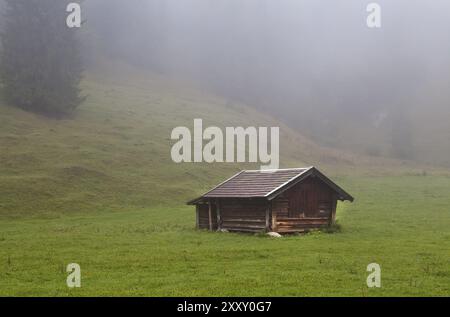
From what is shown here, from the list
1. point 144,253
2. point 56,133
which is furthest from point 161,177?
point 144,253

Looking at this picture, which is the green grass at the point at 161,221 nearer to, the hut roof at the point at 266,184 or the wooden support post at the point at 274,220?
the wooden support post at the point at 274,220

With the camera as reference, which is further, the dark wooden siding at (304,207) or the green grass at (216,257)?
the dark wooden siding at (304,207)

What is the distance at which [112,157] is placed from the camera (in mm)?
61312

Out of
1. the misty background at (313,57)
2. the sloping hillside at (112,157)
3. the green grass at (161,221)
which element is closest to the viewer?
the green grass at (161,221)

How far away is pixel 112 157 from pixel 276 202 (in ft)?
110

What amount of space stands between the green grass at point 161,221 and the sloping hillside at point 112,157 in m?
0.20

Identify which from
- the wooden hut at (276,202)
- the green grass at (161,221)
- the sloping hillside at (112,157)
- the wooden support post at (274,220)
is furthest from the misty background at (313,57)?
the wooden support post at (274,220)

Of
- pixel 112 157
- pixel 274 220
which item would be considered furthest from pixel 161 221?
pixel 112 157

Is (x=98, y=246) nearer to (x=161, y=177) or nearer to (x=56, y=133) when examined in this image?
(x=161, y=177)

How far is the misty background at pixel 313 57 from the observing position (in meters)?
121

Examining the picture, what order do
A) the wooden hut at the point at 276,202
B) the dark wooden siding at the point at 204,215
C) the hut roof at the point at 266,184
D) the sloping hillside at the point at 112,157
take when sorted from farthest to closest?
1. the sloping hillside at the point at 112,157
2. the dark wooden siding at the point at 204,215
3. the wooden hut at the point at 276,202
4. the hut roof at the point at 266,184

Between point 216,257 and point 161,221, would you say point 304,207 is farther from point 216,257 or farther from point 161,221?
point 161,221

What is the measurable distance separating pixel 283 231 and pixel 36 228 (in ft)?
51.9

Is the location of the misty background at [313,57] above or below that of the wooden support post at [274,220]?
above
